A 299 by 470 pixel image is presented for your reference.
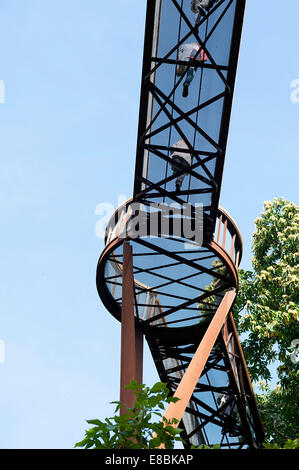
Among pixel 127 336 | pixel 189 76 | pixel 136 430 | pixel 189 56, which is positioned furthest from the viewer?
pixel 127 336

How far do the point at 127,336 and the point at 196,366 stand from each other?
1.69 meters

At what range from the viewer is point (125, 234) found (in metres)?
11.5

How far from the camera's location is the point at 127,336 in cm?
1077

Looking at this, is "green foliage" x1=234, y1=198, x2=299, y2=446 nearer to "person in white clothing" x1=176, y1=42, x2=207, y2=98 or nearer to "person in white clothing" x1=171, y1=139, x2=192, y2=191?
"person in white clothing" x1=171, y1=139, x2=192, y2=191

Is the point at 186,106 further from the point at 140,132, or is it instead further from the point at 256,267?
the point at 256,267

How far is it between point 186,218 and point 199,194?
0.58 meters

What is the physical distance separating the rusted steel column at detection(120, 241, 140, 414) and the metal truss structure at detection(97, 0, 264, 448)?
2 cm

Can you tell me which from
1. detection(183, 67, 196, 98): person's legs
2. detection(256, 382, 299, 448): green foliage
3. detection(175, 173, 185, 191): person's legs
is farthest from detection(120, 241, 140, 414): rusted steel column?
detection(256, 382, 299, 448): green foliage

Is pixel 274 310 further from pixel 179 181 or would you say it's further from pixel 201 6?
pixel 201 6

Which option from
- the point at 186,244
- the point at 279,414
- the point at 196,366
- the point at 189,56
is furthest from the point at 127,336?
the point at 279,414

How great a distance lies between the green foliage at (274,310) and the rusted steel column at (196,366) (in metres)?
3.11

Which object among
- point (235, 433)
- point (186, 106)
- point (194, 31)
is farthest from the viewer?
point (235, 433)
